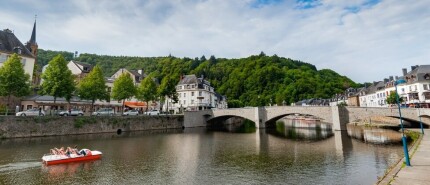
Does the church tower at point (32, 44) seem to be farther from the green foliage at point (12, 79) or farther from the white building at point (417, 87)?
the white building at point (417, 87)

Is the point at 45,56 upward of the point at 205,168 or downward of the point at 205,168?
upward

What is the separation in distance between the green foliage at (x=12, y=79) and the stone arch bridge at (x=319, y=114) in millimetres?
30746

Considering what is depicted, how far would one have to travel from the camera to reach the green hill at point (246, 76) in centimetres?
10838

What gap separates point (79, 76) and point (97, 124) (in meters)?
25.0

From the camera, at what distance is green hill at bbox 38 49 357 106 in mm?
108375

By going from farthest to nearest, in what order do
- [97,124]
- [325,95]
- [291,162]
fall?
1. [325,95]
2. [97,124]
3. [291,162]

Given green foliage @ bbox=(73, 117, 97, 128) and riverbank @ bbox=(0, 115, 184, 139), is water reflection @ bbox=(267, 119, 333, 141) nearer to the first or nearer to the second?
riverbank @ bbox=(0, 115, 184, 139)

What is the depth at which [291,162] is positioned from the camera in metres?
18.2

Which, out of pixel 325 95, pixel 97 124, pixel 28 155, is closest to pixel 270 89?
pixel 325 95

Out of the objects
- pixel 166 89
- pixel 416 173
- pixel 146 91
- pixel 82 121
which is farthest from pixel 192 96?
pixel 416 173

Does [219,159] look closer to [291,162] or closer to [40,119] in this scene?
[291,162]

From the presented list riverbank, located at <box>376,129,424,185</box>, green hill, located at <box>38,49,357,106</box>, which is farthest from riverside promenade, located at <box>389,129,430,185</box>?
green hill, located at <box>38,49,357,106</box>

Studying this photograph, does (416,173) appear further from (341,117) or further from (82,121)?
(82,121)

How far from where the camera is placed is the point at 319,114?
44125 mm
